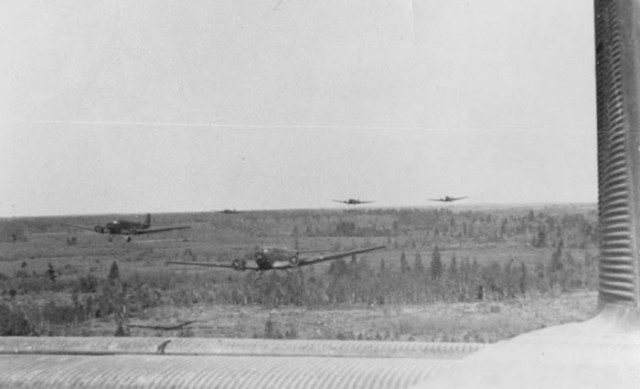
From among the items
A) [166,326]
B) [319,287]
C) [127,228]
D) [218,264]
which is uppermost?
[127,228]

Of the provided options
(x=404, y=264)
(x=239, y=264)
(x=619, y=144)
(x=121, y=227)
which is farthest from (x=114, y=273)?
(x=619, y=144)

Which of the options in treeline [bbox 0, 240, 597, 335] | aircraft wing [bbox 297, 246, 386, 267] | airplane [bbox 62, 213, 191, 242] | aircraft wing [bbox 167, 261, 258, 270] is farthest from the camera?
airplane [bbox 62, 213, 191, 242]

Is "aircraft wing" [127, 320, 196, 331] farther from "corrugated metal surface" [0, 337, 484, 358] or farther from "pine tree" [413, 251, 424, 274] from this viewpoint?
"pine tree" [413, 251, 424, 274]

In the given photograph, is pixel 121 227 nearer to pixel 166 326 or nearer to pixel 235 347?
pixel 166 326

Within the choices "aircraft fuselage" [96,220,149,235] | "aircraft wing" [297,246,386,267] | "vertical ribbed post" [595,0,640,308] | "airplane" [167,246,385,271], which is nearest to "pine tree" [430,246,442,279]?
"aircraft wing" [297,246,386,267]

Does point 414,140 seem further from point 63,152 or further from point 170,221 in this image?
point 63,152

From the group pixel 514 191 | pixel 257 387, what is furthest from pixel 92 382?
pixel 514 191
